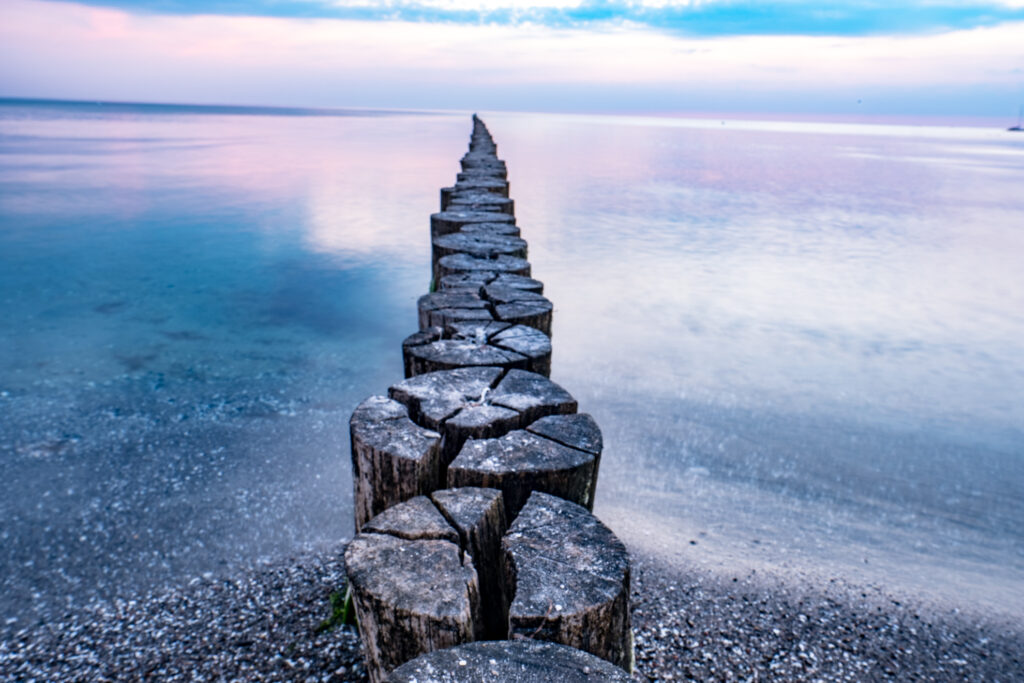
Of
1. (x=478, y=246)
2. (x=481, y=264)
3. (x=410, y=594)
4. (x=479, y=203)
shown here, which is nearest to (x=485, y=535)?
(x=410, y=594)

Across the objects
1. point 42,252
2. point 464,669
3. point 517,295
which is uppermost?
point 517,295

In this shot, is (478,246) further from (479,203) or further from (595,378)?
(595,378)

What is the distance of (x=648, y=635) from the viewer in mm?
2615

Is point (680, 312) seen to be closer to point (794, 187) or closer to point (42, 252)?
point (42, 252)

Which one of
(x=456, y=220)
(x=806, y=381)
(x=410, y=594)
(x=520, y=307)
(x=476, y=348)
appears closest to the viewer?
(x=410, y=594)

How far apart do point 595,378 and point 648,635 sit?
3367mm

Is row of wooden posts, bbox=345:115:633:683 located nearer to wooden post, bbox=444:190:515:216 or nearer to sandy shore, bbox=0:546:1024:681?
sandy shore, bbox=0:546:1024:681

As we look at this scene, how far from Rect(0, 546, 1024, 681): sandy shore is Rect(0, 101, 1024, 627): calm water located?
17 centimetres

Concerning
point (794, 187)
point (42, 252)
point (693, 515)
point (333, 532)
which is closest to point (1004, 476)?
point (693, 515)

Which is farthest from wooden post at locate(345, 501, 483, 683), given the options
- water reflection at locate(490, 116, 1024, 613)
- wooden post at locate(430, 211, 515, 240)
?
wooden post at locate(430, 211, 515, 240)

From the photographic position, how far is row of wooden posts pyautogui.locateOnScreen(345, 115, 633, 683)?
1197 mm

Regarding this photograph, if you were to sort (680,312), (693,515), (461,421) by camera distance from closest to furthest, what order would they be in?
(461,421), (693,515), (680,312)

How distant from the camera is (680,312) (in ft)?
26.7

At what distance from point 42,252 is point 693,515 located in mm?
10613
